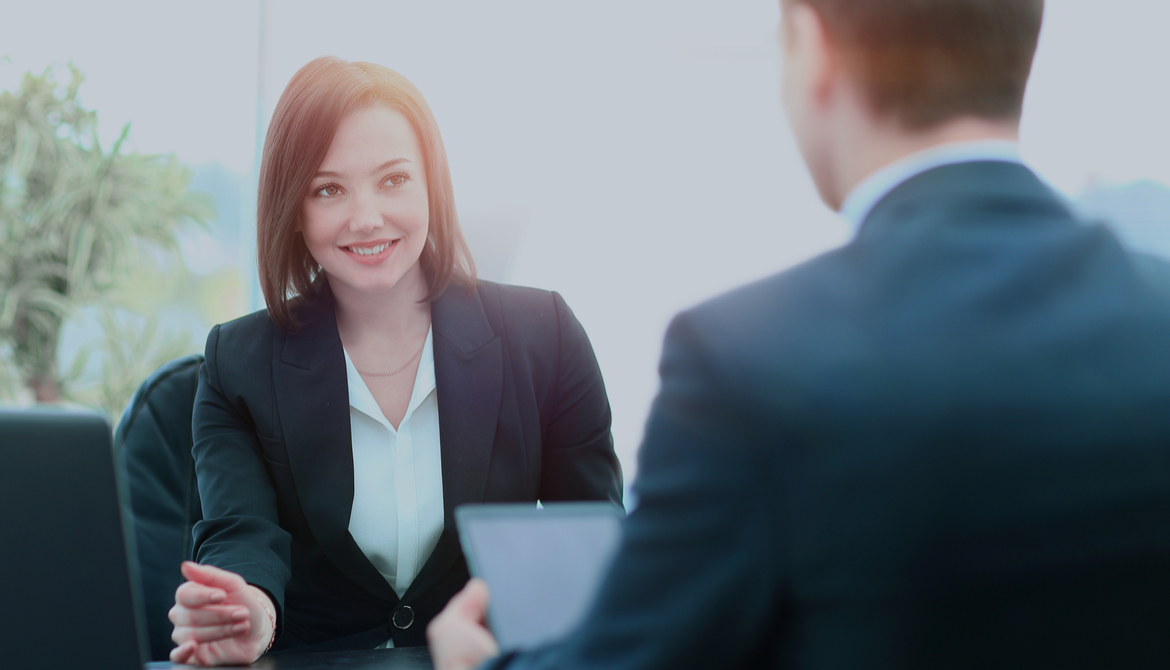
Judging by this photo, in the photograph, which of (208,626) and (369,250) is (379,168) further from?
(208,626)

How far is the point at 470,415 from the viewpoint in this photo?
1685 millimetres

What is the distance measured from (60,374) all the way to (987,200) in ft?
11.3

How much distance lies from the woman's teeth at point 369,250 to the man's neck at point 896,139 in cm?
119

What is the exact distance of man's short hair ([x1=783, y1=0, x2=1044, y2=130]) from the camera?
623 mm

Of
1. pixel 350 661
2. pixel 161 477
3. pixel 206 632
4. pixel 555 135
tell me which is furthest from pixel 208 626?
pixel 555 135

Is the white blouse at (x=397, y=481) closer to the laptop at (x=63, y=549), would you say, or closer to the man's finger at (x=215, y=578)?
the man's finger at (x=215, y=578)

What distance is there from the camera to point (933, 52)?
24.6 inches

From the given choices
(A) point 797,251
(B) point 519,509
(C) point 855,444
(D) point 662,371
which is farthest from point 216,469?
(A) point 797,251

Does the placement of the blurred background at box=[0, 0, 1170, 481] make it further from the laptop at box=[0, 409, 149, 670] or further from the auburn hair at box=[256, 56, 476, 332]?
the laptop at box=[0, 409, 149, 670]

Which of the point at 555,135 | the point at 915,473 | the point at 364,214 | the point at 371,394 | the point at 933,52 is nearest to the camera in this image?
the point at 915,473

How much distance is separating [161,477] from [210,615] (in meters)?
0.62

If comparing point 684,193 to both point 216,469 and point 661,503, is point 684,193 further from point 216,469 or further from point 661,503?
point 661,503

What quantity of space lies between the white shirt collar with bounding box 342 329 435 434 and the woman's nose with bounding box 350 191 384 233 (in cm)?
26

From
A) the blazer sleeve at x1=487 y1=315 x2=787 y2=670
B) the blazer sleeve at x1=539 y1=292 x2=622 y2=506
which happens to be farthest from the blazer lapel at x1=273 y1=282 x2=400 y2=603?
the blazer sleeve at x1=487 y1=315 x2=787 y2=670
